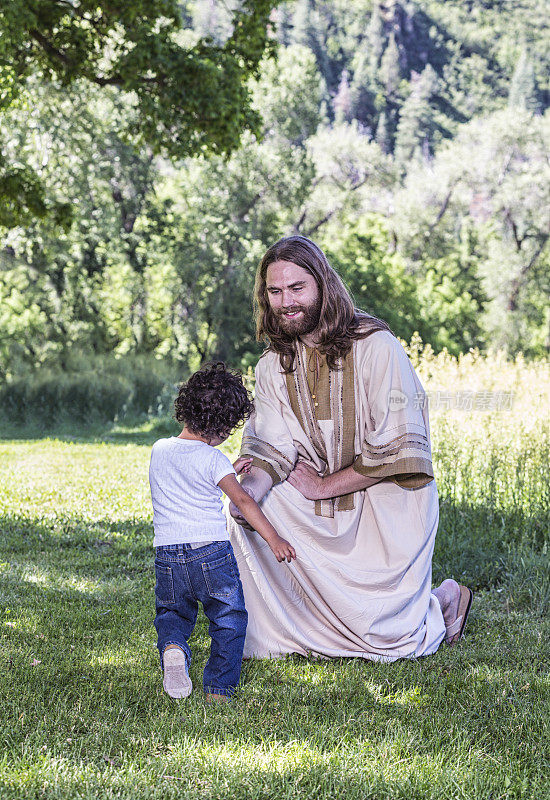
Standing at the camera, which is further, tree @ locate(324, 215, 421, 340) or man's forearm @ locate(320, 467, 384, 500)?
tree @ locate(324, 215, 421, 340)

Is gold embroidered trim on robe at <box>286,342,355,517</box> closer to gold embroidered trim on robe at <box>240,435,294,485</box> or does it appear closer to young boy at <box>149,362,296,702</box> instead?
gold embroidered trim on robe at <box>240,435,294,485</box>

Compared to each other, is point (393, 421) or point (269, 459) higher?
point (393, 421)

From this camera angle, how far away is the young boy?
3570 mm

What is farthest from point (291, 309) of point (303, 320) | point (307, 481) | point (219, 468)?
point (219, 468)

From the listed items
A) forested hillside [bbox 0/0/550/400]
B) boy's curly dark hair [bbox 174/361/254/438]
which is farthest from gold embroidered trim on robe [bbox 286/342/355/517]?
forested hillside [bbox 0/0/550/400]

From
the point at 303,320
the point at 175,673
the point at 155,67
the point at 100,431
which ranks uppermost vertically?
the point at 155,67

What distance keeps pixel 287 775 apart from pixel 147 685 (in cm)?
97

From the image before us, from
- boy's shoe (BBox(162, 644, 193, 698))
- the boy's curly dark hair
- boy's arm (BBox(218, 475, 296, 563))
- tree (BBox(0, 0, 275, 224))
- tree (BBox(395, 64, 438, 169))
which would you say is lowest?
boy's shoe (BBox(162, 644, 193, 698))

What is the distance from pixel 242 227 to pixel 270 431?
19.9 meters

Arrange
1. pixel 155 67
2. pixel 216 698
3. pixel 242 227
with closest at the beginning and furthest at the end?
pixel 216 698, pixel 155 67, pixel 242 227

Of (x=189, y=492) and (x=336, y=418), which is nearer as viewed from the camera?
(x=189, y=492)

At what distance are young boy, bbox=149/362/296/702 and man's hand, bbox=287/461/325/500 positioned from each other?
0.59m

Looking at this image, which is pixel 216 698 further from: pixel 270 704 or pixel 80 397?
pixel 80 397

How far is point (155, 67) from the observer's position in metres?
10.4
